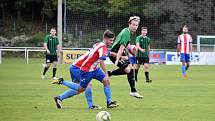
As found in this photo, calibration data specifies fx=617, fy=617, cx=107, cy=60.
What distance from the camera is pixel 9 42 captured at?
5738cm

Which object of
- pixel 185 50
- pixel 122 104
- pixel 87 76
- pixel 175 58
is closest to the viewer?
pixel 87 76

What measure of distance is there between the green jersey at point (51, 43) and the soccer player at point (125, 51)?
9.37m

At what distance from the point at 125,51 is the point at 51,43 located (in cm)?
948

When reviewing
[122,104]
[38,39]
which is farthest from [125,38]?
[38,39]

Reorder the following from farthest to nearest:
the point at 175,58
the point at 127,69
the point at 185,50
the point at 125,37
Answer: the point at 175,58, the point at 185,50, the point at 127,69, the point at 125,37

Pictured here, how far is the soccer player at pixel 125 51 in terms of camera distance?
50.2ft

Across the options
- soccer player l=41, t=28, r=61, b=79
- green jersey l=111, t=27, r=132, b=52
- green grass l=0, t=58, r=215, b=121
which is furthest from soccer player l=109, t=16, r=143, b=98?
soccer player l=41, t=28, r=61, b=79

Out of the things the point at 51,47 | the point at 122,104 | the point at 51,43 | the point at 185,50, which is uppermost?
the point at 51,43

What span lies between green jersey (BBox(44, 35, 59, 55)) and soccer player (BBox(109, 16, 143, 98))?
9.37 meters

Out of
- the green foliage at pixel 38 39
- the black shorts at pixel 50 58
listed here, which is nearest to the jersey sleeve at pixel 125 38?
the black shorts at pixel 50 58

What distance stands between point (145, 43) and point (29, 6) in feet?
141

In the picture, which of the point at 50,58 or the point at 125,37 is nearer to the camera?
the point at 125,37

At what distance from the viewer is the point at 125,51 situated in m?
16.1

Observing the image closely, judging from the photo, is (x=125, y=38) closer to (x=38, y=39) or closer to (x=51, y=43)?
(x=51, y=43)
